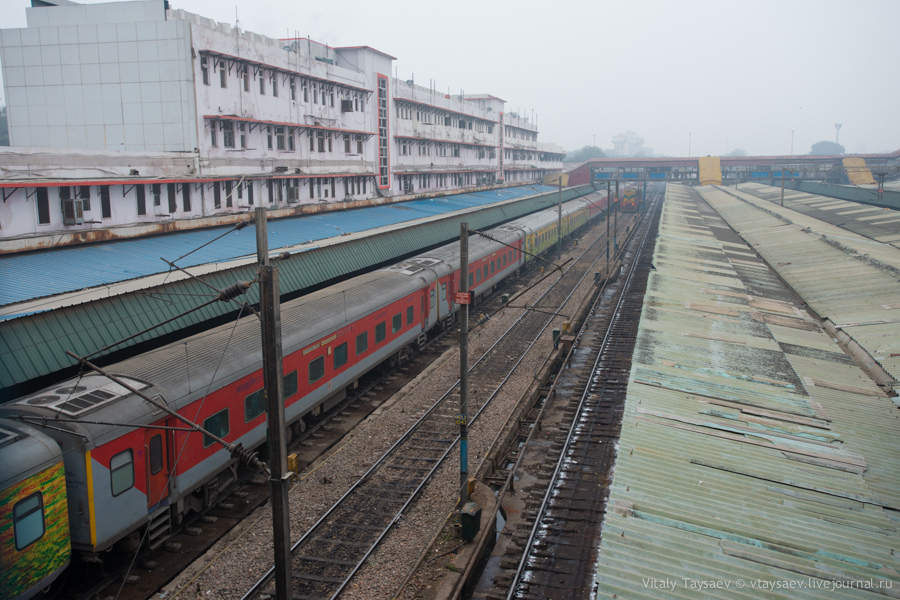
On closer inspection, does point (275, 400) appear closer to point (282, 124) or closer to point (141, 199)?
point (141, 199)

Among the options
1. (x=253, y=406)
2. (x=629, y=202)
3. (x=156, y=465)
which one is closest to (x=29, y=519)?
(x=156, y=465)

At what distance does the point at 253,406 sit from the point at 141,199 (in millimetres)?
15706

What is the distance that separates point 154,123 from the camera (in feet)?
103

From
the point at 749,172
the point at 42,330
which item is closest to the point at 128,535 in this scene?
the point at 42,330

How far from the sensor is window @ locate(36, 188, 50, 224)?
22.9 m

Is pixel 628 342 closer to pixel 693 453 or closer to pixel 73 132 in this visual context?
pixel 693 453

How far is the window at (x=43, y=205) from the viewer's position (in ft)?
75.2

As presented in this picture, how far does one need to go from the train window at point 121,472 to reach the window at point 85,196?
16224 millimetres

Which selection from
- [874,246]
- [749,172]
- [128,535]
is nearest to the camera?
[128,535]

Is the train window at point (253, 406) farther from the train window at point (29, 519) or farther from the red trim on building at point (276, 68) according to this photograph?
the red trim on building at point (276, 68)

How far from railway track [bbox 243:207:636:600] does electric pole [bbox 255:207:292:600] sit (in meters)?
3.24

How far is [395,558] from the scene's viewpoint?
545 inches

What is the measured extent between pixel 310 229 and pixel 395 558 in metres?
21.6

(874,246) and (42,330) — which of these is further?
(874,246)
